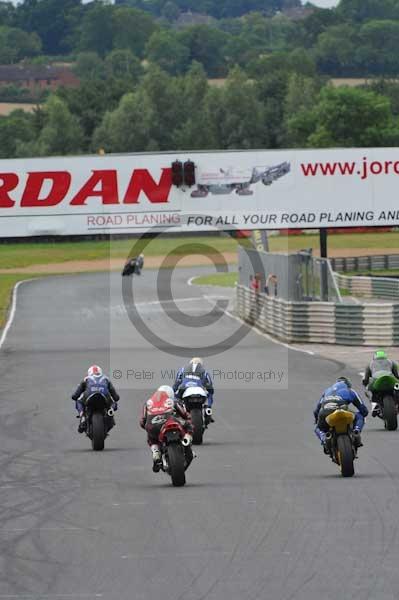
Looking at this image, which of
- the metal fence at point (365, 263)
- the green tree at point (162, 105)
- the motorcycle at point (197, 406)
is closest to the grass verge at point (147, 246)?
the metal fence at point (365, 263)

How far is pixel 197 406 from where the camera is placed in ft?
61.5

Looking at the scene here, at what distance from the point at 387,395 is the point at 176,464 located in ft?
18.9

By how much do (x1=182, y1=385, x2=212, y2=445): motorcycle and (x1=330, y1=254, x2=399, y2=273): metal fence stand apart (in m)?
51.8

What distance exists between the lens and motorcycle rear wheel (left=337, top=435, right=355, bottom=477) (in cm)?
1516

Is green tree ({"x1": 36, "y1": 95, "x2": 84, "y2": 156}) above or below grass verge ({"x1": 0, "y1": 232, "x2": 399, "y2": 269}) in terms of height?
above

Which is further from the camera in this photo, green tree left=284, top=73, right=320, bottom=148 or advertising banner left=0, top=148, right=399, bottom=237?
green tree left=284, top=73, right=320, bottom=148

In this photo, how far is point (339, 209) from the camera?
3906 centimetres

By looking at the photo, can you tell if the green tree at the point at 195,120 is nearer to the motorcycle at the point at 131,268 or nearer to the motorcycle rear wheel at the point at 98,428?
the motorcycle at the point at 131,268

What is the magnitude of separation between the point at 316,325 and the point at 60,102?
10077 centimetres

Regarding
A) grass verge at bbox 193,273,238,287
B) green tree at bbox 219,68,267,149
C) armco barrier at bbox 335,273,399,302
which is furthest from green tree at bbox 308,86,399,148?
armco barrier at bbox 335,273,399,302

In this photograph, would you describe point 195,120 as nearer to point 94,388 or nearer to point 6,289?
point 6,289

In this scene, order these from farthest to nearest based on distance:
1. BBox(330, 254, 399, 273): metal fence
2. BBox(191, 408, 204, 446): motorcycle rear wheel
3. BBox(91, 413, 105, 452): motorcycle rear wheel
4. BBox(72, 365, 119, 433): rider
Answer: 1. BBox(330, 254, 399, 273): metal fence
2. BBox(191, 408, 204, 446): motorcycle rear wheel
3. BBox(91, 413, 105, 452): motorcycle rear wheel
4. BBox(72, 365, 119, 433): rider

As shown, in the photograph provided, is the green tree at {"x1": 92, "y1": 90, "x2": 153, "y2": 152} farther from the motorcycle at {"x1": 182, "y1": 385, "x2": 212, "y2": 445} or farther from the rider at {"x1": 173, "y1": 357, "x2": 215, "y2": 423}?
the motorcycle at {"x1": 182, "y1": 385, "x2": 212, "y2": 445}

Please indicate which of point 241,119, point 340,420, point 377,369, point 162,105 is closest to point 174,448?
point 340,420
